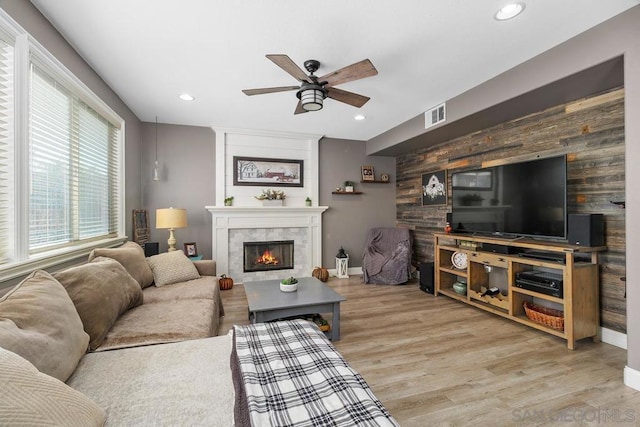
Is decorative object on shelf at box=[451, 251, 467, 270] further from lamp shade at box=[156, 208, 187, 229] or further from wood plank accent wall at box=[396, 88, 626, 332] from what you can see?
lamp shade at box=[156, 208, 187, 229]

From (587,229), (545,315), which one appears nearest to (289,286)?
(545,315)

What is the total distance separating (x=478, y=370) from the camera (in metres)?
2.10

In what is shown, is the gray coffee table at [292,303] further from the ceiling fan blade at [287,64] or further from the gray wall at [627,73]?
the gray wall at [627,73]

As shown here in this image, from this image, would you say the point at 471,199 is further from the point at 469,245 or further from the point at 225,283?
the point at 225,283

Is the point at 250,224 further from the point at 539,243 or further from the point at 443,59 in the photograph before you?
the point at 539,243

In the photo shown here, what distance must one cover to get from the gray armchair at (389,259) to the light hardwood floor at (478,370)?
1.22 meters

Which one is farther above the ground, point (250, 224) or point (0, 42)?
point (0, 42)

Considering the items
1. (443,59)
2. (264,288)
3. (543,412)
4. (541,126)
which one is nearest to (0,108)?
(264,288)

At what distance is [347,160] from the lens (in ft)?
17.4

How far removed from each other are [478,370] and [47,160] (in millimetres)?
3500

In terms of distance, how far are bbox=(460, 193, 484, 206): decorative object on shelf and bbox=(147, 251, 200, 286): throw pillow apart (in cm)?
340

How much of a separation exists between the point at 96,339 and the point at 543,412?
8.43 ft

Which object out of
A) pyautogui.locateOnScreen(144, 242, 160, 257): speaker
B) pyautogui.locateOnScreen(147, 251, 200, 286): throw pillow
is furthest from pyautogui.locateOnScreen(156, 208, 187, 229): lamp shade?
pyautogui.locateOnScreen(147, 251, 200, 286): throw pillow

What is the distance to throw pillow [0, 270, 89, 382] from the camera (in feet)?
3.25
